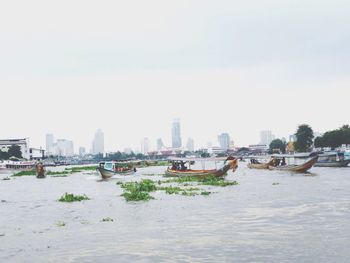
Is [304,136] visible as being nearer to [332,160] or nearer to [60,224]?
[332,160]

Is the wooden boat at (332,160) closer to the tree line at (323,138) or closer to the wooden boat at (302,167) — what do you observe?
the wooden boat at (302,167)

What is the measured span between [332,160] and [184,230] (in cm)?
7741

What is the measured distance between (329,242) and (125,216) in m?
13.7

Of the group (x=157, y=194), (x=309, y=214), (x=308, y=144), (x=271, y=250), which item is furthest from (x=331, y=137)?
(x=271, y=250)

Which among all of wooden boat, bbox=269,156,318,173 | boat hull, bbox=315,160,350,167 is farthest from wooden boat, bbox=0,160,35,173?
wooden boat, bbox=269,156,318,173

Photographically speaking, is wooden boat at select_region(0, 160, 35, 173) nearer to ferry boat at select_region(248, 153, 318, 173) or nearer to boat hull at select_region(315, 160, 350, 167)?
ferry boat at select_region(248, 153, 318, 173)

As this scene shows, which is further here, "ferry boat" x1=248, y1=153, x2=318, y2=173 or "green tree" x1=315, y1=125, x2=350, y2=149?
"green tree" x1=315, y1=125, x2=350, y2=149

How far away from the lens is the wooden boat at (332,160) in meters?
92.1

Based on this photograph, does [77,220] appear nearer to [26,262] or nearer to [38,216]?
[38,216]

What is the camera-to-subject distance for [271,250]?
1842 cm

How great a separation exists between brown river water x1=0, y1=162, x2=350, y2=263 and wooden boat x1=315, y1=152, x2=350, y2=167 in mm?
57156

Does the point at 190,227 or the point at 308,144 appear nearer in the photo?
the point at 190,227

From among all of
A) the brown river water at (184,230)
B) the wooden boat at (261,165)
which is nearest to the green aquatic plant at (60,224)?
the brown river water at (184,230)

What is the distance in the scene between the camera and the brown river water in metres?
18.4
